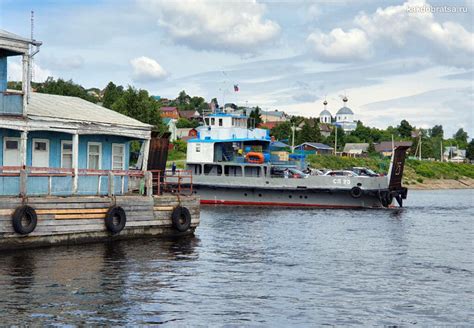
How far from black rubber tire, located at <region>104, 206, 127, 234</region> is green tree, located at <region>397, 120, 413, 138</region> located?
A: 535 feet

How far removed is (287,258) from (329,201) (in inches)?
1029

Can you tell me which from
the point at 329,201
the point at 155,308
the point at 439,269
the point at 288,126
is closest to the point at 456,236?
the point at 439,269

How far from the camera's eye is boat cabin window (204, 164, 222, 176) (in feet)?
175

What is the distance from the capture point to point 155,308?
1670 centimetres

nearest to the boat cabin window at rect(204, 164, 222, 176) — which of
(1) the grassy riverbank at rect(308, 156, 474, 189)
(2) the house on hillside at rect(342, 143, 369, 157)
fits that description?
(1) the grassy riverbank at rect(308, 156, 474, 189)

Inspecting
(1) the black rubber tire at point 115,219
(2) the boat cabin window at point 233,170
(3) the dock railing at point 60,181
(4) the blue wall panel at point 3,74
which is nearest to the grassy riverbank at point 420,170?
(2) the boat cabin window at point 233,170

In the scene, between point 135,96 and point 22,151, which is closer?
point 22,151

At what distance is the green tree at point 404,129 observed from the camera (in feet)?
598

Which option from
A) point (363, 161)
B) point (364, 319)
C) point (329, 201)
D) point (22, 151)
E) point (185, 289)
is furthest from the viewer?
point (363, 161)

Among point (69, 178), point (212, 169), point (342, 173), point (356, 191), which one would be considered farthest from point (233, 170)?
point (69, 178)

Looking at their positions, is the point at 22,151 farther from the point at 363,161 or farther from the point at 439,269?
the point at 363,161

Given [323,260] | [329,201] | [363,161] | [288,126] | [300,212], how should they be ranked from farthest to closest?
1. [288,126]
2. [363,161]
3. [329,201]
4. [300,212]
5. [323,260]

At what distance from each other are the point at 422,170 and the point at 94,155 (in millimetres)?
97640

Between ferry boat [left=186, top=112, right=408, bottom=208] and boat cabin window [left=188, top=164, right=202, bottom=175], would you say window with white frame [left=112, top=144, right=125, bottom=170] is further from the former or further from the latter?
boat cabin window [left=188, top=164, right=202, bottom=175]
